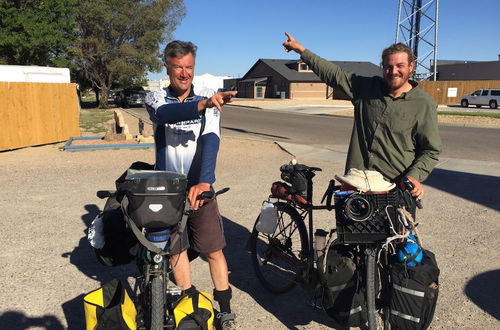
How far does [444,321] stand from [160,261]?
235 centimetres

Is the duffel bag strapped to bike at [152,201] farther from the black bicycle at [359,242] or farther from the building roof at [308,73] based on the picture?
the building roof at [308,73]

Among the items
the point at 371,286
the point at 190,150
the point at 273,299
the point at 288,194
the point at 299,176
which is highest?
the point at 190,150

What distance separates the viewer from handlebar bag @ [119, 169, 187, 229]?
2.09 metres

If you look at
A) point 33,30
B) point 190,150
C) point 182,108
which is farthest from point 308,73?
point 182,108

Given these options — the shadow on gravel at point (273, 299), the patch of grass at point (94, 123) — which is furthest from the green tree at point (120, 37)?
the shadow on gravel at point (273, 299)

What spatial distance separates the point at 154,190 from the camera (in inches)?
82.0

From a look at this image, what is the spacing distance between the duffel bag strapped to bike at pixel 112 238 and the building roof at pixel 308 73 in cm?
5910

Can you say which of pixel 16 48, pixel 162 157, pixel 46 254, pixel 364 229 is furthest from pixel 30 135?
pixel 16 48

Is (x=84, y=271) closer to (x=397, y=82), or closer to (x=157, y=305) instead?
(x=157, y=305)

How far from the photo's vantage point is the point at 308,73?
63.0 meters

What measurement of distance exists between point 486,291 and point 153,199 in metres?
3.22

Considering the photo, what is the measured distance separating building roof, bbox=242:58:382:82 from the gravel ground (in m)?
54.5

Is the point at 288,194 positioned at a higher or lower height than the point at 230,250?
higher

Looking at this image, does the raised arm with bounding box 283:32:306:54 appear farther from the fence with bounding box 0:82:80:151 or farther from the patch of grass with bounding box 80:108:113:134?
the patch of grass with bounding box 80:108:113:134
